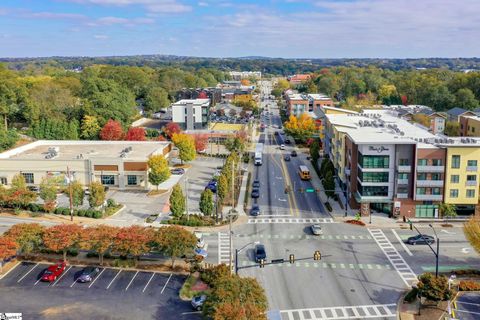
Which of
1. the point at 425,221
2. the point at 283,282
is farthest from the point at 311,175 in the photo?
the point at 283,282

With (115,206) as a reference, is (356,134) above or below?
above

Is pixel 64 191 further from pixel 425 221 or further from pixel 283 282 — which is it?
pixel 425 221

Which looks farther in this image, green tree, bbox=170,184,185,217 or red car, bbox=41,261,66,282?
green tree, bbox=170,184,185,217

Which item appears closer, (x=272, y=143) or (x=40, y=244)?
(x=40, y=244)

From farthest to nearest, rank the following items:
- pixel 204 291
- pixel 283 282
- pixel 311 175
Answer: pixel 311 175, pixel 283 282, pixel 204 291

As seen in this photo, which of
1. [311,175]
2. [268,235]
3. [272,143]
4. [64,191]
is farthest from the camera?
[272,143]

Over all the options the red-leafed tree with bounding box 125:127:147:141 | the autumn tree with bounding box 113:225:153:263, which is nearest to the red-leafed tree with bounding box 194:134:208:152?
the red-leafed tree with bounding box 125:127:147:141

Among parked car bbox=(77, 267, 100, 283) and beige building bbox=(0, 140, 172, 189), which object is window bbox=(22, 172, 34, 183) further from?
parked car bbox=(77, 267, 100, 283)
